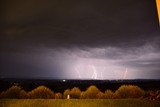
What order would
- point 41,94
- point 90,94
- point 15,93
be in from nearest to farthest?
1. point 15,93
2. point 41,94
3. point 90,94

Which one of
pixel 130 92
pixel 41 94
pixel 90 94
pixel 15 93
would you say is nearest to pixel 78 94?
pixel 90 94

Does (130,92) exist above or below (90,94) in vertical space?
above

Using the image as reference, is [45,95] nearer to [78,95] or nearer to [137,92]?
[78,95]

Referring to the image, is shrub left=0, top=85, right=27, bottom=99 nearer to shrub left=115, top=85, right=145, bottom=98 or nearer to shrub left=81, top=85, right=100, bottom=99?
shrub left=81, top=85, right=100, bottom=99

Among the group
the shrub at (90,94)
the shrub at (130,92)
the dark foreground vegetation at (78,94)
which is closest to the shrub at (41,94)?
the dark foreground vegetation at (78,94)

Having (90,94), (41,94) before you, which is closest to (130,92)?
(90,94)

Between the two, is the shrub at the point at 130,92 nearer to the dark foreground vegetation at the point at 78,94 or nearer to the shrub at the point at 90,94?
the dark foreground vegetation at the point at 78,94

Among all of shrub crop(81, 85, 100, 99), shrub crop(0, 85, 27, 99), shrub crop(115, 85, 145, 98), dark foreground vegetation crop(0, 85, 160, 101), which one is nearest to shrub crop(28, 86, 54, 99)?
dark foreground vegetation crop(0, 85, 160, 101)

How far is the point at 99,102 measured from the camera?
1003 cm

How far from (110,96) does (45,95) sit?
150 inches

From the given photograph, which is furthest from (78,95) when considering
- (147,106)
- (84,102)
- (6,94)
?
(147,106)

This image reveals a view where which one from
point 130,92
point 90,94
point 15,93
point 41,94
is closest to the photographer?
point 130,92

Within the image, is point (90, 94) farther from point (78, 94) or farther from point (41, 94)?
point (41, 94)

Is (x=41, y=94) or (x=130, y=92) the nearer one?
(x=130, y=92)
